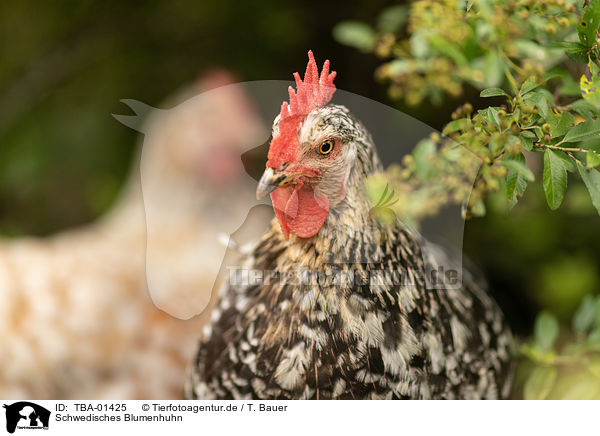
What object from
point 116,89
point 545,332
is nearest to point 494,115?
point 545,332

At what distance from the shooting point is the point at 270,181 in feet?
2.06

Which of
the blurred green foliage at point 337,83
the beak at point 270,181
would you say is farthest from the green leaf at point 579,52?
the beak at point 270,181

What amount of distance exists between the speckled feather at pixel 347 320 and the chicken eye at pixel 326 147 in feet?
0.04

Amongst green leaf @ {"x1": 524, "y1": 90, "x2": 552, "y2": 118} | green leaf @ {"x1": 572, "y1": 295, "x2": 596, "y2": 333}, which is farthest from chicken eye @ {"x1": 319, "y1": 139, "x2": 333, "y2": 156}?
green leaf @ {"x1": 572, "y1": 295, "x2": 596, "y2": 333}

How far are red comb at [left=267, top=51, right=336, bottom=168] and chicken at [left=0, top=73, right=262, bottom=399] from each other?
1.38 ft

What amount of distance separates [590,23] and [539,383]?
59cm

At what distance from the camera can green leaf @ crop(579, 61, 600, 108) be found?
0.62 metres

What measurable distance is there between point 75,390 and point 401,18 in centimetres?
108

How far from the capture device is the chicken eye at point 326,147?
2.07 feet

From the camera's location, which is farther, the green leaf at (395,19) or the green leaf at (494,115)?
the green leaf at (395,19)

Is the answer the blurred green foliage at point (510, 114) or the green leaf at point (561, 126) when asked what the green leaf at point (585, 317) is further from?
the green leaf at point (561, 126)
